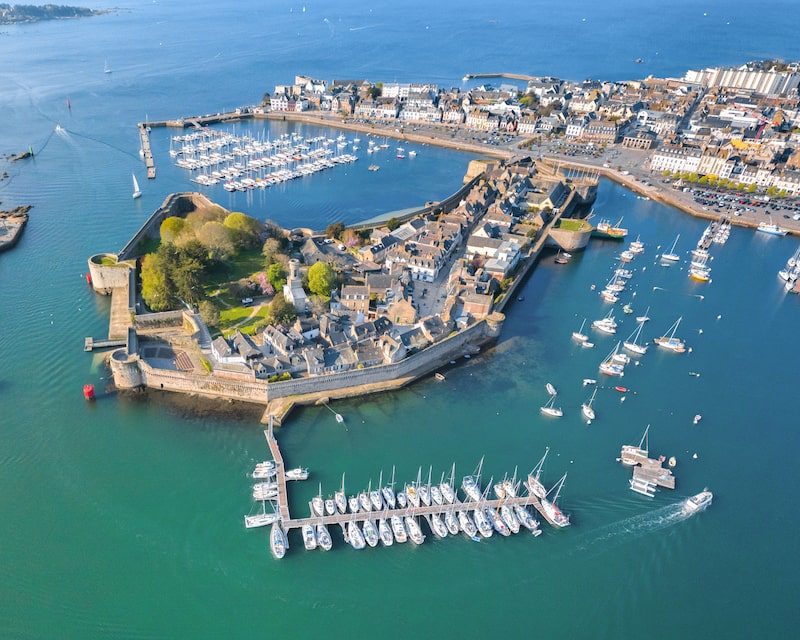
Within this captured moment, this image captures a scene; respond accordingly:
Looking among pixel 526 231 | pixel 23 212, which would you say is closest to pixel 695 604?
pixel 526 231

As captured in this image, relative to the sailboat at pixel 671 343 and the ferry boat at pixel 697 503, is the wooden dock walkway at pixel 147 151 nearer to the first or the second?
the sailboat at pixel 671 343

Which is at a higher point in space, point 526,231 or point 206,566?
point 526,231

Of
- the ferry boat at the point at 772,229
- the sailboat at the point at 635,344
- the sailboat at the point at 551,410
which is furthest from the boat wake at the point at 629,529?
the ferry boat at the point at 772,229

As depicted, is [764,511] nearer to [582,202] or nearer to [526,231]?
[526,231]

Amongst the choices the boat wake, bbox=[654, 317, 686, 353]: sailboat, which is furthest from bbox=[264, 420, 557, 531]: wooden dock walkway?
bbox=[654, 317, 686, 353]: sailboat

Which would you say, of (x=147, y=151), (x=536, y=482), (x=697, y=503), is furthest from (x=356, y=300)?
(x=147, y=151)

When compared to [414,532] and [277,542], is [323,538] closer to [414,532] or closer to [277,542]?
[277,542]
